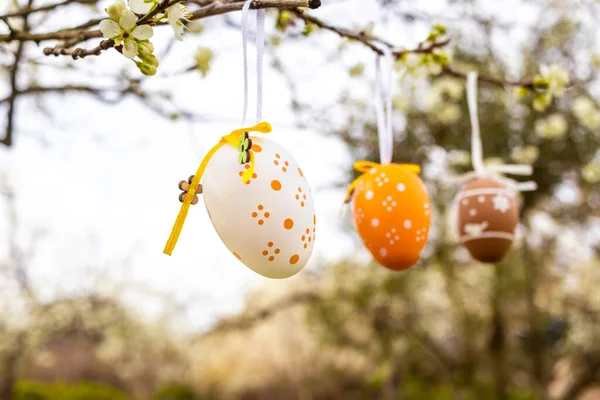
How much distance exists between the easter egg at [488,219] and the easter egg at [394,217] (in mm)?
245

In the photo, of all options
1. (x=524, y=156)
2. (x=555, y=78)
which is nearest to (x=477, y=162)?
(x=555, y=78)

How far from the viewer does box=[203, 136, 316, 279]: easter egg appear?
77cm

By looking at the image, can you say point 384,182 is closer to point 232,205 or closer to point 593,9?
point 232,205

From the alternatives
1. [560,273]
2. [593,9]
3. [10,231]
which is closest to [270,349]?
[10,231]

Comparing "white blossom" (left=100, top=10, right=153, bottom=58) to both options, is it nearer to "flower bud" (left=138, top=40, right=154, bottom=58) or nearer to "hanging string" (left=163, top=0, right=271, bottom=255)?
"flower bud" (left=138, top=40, right=154, bottom=58)

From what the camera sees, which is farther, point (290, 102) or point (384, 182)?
point (290, 102)

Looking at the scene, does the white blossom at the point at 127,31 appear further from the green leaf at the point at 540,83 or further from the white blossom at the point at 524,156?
the white blossom at the point at 524,156

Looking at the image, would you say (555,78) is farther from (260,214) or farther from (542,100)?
(260,214)

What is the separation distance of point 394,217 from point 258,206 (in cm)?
30

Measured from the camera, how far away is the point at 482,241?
1187 mm

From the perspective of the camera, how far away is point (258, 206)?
2.53ft

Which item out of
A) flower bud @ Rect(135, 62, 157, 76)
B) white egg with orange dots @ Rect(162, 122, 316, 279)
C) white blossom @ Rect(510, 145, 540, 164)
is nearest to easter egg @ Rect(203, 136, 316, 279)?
white egg with orange dots @ Rect(162, 122, 316, 279)

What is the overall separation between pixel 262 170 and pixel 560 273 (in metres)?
5.11

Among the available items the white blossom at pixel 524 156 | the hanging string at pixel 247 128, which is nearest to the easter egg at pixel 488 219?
the hanging string at pixel 247 128
